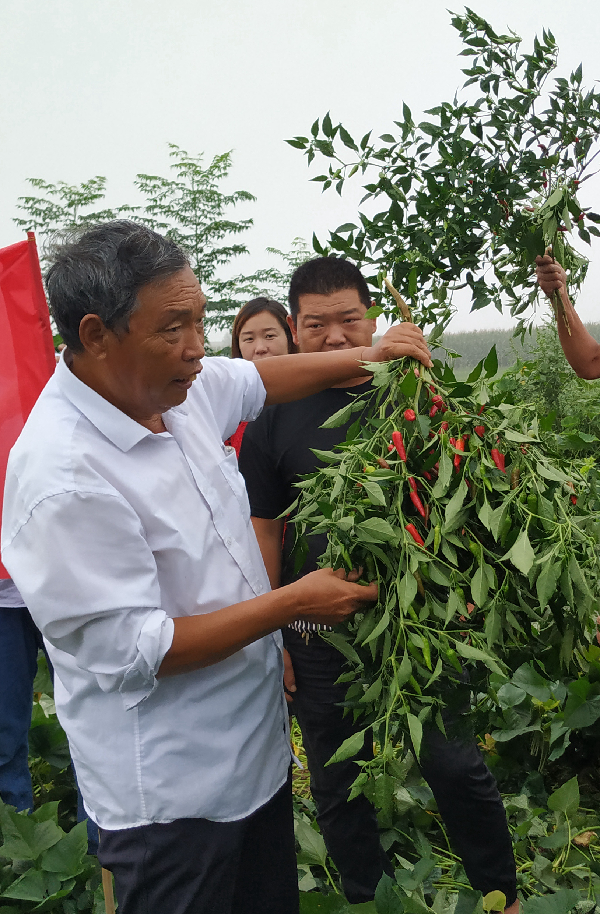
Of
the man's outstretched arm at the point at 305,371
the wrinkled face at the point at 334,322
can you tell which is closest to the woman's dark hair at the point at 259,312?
the wrinkled face at the point at 334,322

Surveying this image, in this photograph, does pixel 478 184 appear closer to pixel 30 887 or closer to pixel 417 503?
pixel 417 503

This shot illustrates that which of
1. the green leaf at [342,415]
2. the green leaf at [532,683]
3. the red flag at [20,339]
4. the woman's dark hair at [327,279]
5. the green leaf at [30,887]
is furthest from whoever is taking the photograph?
the red flag at [20,339]

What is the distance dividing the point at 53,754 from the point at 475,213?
7.56ft

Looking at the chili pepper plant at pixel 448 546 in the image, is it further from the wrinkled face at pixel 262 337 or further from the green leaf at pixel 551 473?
the wrinkled face at pixel 262 337

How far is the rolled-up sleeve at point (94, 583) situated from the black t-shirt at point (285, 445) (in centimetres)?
82

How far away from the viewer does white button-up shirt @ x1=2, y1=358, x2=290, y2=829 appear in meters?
1.17

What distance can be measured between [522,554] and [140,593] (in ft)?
1.97

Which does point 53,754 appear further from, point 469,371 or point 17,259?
point 469,371

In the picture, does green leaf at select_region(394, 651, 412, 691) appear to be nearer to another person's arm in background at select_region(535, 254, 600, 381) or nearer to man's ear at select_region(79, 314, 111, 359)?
man's ear at select_region(79, 314, 111, 359)

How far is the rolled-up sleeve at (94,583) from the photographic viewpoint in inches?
45.5

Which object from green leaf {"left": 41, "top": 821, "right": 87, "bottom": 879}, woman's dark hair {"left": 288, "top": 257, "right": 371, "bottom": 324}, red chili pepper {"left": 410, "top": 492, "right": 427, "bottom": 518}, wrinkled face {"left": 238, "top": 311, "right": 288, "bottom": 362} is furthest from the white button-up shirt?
wrinkled face {"left": 238, "top": 311, "right": 288, "bottom": 362}

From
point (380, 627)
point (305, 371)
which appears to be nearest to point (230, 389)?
point (305, 371)

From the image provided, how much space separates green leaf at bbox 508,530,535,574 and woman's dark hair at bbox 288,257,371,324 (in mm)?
1038

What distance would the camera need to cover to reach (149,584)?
1214 mm
